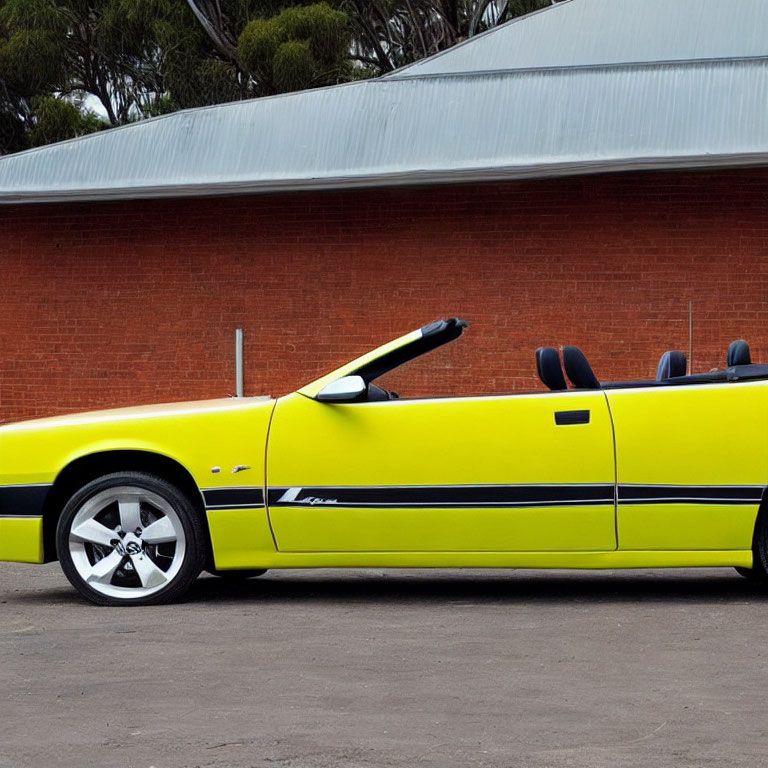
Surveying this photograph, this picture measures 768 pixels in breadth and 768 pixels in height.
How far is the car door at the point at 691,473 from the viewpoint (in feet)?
23.4

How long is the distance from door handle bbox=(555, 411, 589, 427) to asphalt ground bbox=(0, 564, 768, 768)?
2.95 feet

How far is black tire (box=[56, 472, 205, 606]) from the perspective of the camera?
730cm

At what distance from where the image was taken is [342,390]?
23.9 feet

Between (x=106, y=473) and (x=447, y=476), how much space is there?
5.73ft

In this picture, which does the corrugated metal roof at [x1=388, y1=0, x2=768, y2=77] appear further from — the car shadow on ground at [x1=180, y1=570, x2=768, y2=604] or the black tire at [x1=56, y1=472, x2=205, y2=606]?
the black tire at [x1=56, y1=472, x2=205, y2=606]

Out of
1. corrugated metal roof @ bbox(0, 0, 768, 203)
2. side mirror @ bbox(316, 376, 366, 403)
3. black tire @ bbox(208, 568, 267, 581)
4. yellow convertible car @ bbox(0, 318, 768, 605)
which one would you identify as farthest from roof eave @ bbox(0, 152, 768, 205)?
side mirror @ bbox(316, 376, 366, 403)

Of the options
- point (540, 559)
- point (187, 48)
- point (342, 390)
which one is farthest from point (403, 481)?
point (187, 48)

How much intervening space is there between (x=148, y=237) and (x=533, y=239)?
409 cm

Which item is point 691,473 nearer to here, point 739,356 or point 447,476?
point 739,356

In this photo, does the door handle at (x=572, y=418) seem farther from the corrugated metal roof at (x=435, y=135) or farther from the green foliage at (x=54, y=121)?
→ the green foliage at (x=54, y=121)

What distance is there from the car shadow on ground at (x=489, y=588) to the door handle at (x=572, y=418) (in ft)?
3.05

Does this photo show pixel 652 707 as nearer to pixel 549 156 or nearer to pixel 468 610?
pixel 468 610

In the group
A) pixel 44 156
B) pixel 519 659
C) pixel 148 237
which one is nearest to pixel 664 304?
pixel 148 237

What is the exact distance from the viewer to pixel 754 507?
7156mm
